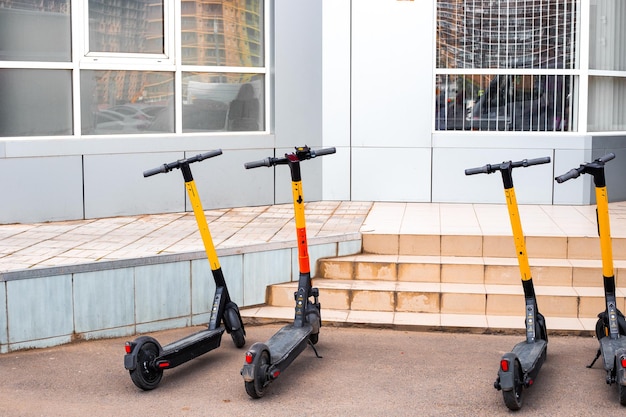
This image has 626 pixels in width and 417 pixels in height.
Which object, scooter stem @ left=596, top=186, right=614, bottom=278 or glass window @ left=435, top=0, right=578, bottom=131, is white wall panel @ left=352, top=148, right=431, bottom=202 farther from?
scooter stem @ left=596, top=186, right=614, bottom=278

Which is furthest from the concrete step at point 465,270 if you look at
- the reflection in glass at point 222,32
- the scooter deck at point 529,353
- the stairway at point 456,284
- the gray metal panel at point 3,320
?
the reflection in glass at point 222,32

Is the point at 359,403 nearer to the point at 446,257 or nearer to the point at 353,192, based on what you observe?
the point at 446,257

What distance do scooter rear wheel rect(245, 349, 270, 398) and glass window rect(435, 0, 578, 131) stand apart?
5.66 m

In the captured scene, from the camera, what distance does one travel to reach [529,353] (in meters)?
5.64

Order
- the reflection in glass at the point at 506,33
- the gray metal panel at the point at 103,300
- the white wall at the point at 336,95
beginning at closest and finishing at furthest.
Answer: the gray metal panel at the point at 103,300, the reflection in glass at the point at 506,33, the white wall at the point at 336,95

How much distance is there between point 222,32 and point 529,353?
5606 mm

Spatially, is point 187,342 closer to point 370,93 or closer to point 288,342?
point 288,342

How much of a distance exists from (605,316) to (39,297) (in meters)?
3.88

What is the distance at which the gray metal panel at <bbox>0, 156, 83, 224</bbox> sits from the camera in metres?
8.76

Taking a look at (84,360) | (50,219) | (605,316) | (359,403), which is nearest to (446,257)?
(605,316)

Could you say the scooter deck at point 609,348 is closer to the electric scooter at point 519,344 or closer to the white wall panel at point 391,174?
the electric scooter at point 519,344

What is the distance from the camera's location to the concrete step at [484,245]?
7.95 meters

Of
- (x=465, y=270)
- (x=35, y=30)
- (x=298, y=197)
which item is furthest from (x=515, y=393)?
(x=35, y=30)

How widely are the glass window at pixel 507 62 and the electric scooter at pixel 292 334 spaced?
4.48 metres
